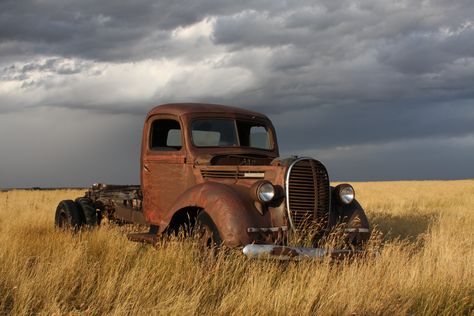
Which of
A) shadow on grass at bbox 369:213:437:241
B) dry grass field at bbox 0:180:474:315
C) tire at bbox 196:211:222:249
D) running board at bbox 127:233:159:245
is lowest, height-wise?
shadow on grass at bbox 369:213:437:241

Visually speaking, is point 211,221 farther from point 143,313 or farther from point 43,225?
point 43,225

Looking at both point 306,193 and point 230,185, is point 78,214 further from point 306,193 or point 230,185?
point 306,193

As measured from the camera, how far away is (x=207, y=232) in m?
6.75

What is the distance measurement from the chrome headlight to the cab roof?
219cm

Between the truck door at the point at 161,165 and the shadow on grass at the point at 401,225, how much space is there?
4.98 meters

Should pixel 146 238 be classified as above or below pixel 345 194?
below

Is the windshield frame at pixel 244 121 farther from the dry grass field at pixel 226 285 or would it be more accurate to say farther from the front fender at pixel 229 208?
the dry grass field at pixel 226 285

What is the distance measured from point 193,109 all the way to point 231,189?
2.12 meters

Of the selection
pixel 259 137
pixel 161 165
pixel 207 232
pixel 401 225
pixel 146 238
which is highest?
pixel 259 137

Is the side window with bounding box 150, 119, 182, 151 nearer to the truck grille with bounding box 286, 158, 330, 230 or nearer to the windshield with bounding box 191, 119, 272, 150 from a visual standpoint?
the windshield with bounding box 191, 119, 272, 150

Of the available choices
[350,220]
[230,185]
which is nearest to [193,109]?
[230,185]

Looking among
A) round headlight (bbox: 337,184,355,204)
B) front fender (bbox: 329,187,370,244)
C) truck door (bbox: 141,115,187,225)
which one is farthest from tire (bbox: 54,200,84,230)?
round headlight (bbox: 337,184,355,204)

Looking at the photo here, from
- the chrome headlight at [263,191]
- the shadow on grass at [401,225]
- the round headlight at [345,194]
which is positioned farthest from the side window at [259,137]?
the shadow on grass at [401,225]

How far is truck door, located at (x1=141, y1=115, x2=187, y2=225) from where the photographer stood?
816 centimetres
